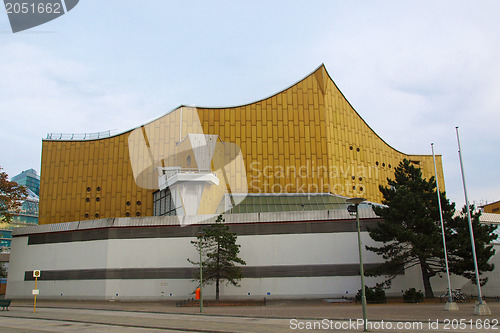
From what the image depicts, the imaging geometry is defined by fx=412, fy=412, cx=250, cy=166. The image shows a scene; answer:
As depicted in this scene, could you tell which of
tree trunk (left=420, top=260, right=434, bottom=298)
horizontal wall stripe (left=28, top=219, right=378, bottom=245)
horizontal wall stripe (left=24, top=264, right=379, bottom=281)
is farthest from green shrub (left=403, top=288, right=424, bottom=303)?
horizontal wall stripe (left=28, top=219, right=378, bottom=245)

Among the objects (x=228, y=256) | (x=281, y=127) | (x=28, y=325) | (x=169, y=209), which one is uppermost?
(x=281, y=127)

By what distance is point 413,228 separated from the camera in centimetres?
3372

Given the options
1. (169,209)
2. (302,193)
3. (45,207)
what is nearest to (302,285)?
(302,193)

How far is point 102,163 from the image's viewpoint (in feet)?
165

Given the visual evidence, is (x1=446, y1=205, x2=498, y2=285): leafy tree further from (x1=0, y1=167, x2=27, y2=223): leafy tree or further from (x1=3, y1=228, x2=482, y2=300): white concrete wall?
(x1=0, y1=167, x2=27, y2=223): leafy tree

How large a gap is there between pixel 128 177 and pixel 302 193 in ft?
68.0

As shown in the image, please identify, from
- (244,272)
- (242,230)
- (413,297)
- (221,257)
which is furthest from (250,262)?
(413,297)

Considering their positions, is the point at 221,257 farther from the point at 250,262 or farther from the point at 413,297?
the point at 413,297

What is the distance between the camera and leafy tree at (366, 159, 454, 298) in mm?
31828

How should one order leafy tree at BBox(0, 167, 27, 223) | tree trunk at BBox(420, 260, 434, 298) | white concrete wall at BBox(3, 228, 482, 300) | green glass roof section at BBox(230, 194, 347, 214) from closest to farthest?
tree trunk at BBox(420, 260, 434, 298), white concrete wall at BBox(3, 228, 482, 300), leafy tree at BBox(0, 167, 27, 223), green glass roof section at BBox(230, 194, 347, 214)

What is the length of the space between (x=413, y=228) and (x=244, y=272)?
51.0 ft

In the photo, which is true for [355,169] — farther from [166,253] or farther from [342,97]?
[166,253]

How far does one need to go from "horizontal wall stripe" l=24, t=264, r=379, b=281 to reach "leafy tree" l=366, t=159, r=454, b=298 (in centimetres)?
392

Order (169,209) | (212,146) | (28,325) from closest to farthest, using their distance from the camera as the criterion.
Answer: (28,325) < (169,209) < (212,146)
